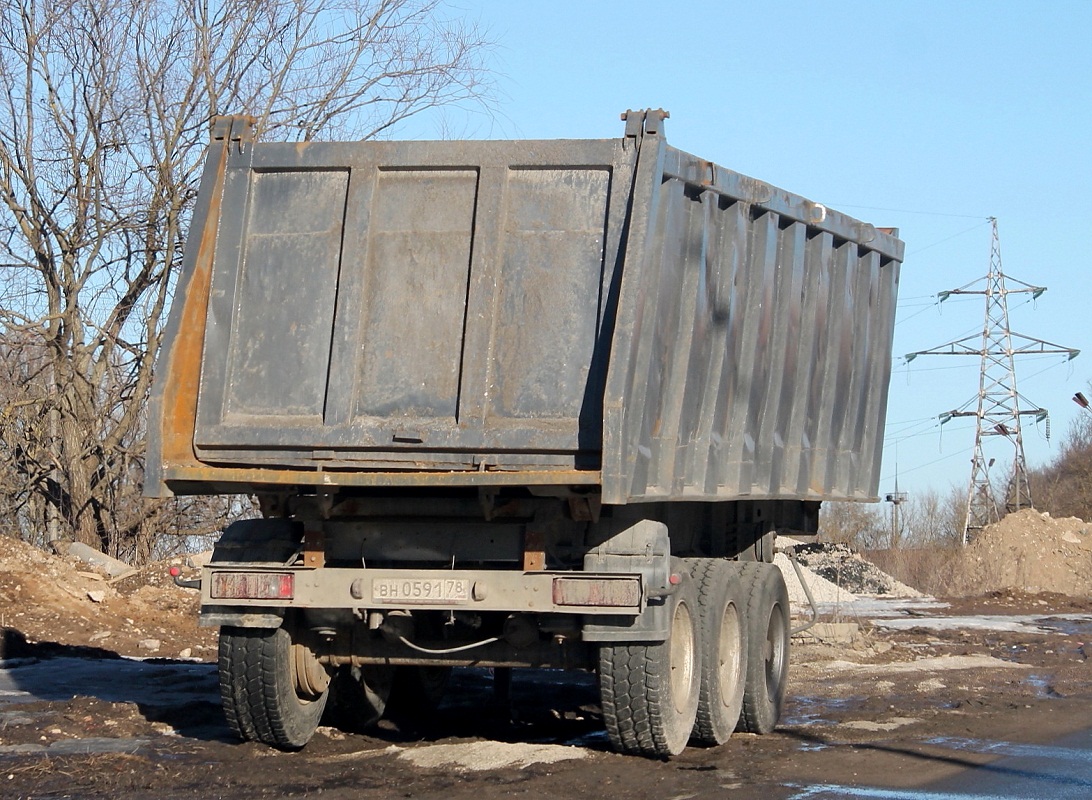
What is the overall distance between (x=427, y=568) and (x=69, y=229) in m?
10.9

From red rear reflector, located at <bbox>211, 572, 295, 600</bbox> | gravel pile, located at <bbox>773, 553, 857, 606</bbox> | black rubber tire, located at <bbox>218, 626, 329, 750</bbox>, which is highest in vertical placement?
red rear reflector, located at <bbox>211, 572, 295, 600</bbox>

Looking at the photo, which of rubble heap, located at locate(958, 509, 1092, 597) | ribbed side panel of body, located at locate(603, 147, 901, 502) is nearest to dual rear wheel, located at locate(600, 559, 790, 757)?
ribbed side panel of body, located at locate(603, 147, 901, 502)

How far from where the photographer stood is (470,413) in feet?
21.2

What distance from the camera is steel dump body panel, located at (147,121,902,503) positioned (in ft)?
21.0

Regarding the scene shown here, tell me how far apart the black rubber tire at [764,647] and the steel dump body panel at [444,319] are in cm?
152

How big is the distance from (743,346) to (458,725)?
289cm

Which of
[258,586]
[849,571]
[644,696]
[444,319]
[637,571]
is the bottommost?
[849,571]

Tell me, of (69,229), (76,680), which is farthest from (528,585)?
(69,229)

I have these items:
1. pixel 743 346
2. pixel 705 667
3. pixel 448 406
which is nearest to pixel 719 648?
pixel 705 667

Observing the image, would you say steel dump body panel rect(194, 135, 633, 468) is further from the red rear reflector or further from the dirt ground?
the dirt ground

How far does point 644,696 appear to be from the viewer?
657cm

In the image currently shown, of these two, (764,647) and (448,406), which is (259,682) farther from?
(764,647)

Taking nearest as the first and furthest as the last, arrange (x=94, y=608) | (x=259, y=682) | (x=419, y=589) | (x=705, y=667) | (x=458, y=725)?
(x=419, y=589) < (x=259, y=682) < (x=705, y=667) < (x=458, y=725) < (x=94, y=608)

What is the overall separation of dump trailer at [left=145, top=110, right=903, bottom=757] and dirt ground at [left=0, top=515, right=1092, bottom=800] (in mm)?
446
